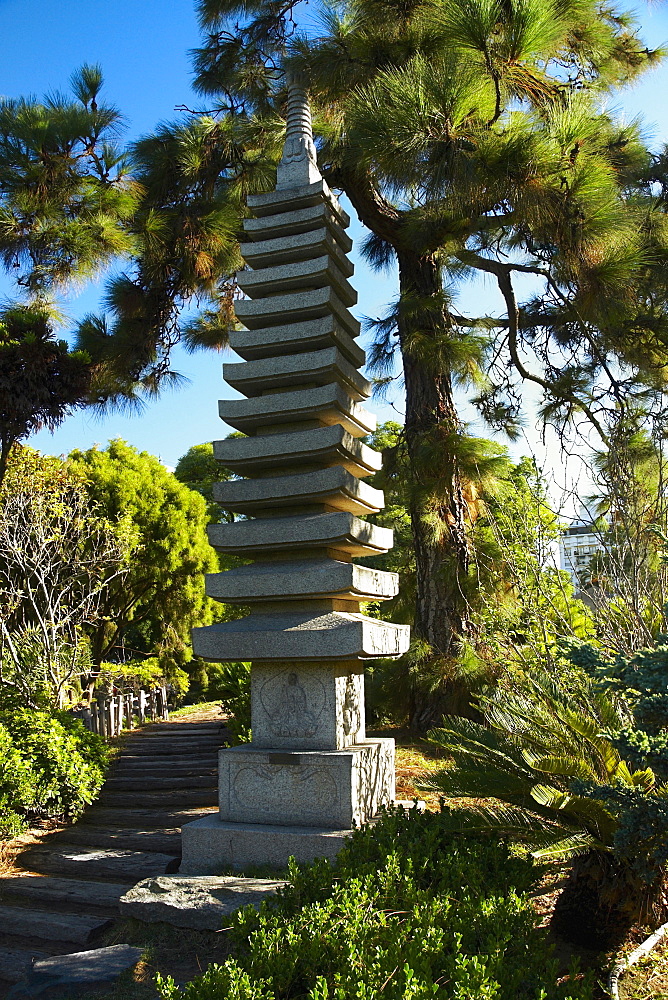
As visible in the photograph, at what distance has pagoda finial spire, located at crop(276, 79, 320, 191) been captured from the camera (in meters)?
6.50

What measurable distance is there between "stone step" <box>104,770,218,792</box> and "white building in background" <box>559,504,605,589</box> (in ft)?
15.5

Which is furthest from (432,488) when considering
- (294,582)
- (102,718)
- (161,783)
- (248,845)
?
(102,718)

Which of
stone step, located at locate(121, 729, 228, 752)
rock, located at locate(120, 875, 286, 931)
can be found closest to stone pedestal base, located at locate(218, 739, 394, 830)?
rock, located at locate(120, 875, 286, 931)

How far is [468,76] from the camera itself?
16.8 feet

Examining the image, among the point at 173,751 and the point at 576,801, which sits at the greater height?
the point at 576,801

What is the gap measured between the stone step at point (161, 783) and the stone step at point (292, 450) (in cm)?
433

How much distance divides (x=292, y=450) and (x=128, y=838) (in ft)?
12.8

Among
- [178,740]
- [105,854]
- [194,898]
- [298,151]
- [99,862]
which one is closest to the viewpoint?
[194,898]

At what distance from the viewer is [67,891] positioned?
5.67 meters

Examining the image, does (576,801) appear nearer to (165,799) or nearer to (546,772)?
(546,772)

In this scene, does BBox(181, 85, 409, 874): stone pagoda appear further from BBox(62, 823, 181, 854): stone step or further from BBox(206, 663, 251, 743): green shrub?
BBox(206, 663, 251, 743): green shrub

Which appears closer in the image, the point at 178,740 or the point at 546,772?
the point at 546,772

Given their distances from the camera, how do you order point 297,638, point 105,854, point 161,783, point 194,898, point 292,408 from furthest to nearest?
point 161,783 < point 105,854 < point 292,408 < point 297,638 < point 194,898

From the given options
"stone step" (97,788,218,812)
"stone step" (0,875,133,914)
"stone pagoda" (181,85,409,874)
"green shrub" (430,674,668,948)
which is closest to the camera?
"green shrub" (430,674,668,948)
